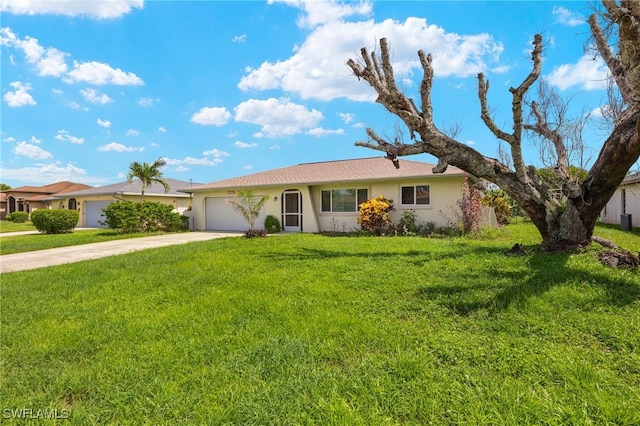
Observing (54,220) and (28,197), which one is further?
(28,197)

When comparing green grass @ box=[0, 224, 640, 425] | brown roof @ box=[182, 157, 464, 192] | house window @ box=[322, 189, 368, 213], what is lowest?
green grass @ box=[0, 224, 640, 425]

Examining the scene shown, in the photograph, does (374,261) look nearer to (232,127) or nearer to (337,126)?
(337,126)

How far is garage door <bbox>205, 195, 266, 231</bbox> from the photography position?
19.2 meters

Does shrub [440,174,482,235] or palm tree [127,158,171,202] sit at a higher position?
palm tree [127,158,171,202]

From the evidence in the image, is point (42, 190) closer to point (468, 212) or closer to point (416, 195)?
point (416, 195)

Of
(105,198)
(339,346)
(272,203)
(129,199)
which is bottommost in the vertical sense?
(339,346)

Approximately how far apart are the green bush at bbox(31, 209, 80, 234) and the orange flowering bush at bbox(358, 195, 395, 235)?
16454 mm

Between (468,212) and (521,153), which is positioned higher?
(521,153)

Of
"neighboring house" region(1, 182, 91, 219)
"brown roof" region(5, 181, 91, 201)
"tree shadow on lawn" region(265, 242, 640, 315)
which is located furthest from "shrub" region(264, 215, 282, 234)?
"neighboring house" region(1, 182, 91, 219)

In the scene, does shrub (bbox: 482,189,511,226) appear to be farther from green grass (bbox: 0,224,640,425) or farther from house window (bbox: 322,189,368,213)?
green grass (bbox: 0,224,640,425)

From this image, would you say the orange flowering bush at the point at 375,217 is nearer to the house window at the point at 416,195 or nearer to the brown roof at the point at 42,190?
the house window at the point at 416,195

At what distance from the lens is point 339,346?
3.60 meters

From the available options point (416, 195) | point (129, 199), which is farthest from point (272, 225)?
point (129, 199)

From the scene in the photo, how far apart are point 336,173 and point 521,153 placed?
409 inches
